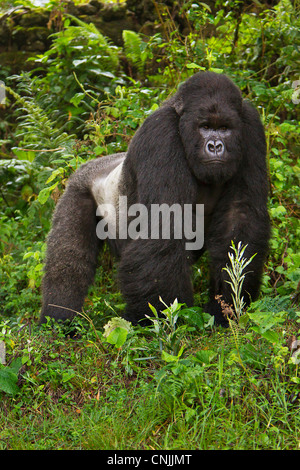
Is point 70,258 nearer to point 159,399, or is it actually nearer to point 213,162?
point 213,162

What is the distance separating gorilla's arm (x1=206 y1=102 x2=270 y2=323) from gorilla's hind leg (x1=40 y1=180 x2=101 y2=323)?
2.90 ft

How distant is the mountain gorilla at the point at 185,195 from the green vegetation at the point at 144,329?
0.17 metres

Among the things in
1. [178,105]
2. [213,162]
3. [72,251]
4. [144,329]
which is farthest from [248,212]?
[72,251]

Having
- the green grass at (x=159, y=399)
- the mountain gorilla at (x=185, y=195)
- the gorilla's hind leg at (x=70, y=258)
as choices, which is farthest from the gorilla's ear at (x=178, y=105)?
the green grass at (x=159, y=399)

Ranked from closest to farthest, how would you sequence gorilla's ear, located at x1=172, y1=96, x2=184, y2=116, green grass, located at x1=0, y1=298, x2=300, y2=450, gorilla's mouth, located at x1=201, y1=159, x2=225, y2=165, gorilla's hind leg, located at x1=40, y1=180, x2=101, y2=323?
1. green grass, located at x1=0, y1=298, x2=300, y2=450
2. gorilla's mouth, located at x1=201, y1=159, x2=225, y2=165
3. gorilla's ear, located at x1=172, y1=96, x2=184, y2=116
4. gorilla's hind leg, located at x1=40, y1=180, x2=101, y2=323

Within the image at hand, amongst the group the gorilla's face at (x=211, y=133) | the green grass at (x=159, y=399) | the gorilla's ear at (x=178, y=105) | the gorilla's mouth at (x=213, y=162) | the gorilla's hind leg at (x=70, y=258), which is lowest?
the green grass at (x=159, y=399)

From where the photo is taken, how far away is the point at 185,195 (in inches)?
137

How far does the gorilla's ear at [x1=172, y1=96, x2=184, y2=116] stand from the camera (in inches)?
141

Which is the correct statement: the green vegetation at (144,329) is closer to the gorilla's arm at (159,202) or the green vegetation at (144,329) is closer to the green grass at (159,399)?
the green grass at (159,399)

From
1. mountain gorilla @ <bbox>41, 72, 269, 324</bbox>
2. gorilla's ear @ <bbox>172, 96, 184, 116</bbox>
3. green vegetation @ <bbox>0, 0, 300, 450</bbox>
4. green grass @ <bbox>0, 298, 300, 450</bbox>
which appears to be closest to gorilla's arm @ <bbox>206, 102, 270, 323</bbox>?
mountain gorilla @ <bbox>41, 72, 269, 324</bbox>

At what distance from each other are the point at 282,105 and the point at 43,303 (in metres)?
2.48

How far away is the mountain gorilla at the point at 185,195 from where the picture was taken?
349 centimetres

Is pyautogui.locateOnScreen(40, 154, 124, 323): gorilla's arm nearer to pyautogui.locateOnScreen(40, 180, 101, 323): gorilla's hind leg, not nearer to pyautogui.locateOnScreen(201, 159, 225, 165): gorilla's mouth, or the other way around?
pyautogui.locateOnScreen(40, 180, 101, 323): gorilla's hind leg

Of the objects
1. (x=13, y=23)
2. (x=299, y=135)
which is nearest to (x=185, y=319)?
(x=299, y=135)
